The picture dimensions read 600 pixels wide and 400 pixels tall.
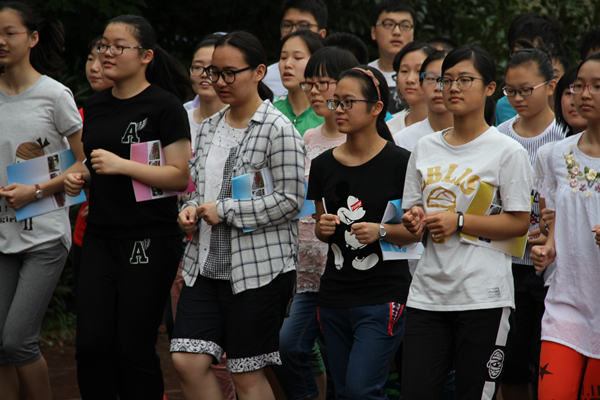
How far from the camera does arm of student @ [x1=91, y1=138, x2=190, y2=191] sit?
13.1 ft

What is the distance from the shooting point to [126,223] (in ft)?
13.5

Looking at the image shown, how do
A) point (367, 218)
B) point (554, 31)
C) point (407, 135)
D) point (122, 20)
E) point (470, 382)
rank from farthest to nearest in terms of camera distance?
point (554, 31) < point (407, 135) < point (122, 20) < point (367, 218) < point (470, 382)

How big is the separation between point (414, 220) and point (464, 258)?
0.31 metres

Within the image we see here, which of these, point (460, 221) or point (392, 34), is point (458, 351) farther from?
point (392, 34)

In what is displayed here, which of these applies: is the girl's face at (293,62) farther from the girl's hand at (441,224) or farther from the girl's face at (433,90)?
the girl's hand at (441,224)

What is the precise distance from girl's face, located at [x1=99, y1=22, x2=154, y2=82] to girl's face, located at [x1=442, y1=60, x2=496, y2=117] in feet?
5.74

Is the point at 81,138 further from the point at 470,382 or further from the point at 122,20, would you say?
the point at 470,382

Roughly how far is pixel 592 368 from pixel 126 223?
2.51 m

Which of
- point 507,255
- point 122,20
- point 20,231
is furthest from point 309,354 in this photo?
point 122,20

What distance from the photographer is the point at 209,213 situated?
377cm

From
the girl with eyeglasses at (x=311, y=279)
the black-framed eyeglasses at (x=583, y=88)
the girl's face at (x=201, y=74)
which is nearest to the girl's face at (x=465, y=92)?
the black-framed eyeglasses at (x=583, y=88)

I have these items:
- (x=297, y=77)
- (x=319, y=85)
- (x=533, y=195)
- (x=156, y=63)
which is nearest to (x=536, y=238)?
(x=533, y=195)

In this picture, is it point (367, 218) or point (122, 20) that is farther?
point (122, 20)

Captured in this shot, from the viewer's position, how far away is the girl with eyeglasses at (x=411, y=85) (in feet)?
17.1
